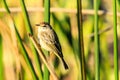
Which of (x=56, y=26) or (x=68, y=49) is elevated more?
(x=56, y=26)

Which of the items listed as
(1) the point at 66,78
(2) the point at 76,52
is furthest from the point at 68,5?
(1) the point at 66,78

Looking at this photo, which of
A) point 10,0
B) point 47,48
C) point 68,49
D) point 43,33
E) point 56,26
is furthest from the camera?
point 10,0

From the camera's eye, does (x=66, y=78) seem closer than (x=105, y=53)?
No

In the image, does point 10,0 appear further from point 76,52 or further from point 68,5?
point 76,52

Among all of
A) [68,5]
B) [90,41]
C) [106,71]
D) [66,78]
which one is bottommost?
[66,78]

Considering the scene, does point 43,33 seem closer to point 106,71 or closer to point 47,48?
point 47,48

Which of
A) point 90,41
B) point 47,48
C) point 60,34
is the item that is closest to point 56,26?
point 60,34

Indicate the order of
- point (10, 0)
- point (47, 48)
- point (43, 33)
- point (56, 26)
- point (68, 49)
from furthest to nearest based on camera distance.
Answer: point (10, 0) → point (68, 49) → point (56, 26) → point (43, 33) → point (47, 48)
